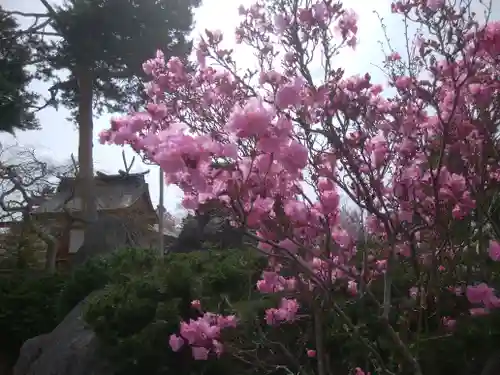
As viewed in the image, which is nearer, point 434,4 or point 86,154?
point 434,4

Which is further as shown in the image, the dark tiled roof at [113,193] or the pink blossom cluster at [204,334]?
the dark tiled roof at [113,193]

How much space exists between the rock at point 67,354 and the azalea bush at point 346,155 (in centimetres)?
173

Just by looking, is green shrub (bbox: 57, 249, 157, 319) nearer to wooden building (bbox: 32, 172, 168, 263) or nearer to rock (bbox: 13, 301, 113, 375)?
rock (bbox: 13, 301, 113, 375)

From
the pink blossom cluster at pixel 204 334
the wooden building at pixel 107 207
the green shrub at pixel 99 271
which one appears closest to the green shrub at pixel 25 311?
the green shrub at pixel 99 271

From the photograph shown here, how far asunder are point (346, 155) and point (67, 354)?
316 cm

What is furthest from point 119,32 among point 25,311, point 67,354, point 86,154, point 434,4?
point 434,4

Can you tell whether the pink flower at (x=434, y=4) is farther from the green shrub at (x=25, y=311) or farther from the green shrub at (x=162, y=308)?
the green shrub at (x=25, y=311)

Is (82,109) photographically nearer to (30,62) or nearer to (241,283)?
(30,62)

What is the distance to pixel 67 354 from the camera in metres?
4.00

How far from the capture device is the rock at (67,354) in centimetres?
369

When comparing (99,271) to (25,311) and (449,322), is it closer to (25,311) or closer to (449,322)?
(25,311)

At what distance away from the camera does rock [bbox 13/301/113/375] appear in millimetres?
3688

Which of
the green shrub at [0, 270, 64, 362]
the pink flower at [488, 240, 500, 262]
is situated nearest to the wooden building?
the green shrub at [0, 270, 64, 362]

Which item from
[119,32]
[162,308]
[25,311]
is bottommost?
[162,308]
